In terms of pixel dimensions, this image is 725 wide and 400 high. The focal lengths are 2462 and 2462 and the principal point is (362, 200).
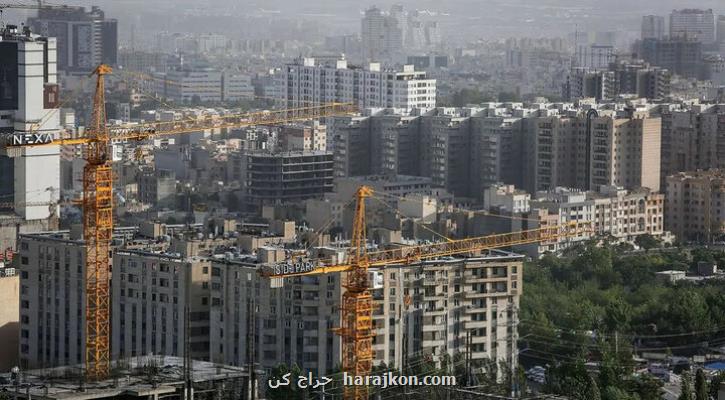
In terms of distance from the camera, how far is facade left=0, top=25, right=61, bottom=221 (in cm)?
2402

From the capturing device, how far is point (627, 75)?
37.2m

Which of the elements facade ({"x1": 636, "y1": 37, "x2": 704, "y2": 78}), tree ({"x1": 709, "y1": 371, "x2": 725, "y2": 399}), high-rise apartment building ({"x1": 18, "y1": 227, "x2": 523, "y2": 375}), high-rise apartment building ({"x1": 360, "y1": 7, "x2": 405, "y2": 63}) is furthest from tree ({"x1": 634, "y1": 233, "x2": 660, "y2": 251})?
high-rise apartment building ({"x1": 360, "y1": 7, "x2": 405, "y2": 63})

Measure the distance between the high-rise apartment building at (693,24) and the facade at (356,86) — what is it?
10.7 m

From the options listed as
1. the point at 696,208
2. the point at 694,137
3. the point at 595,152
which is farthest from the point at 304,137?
the point at 696,208

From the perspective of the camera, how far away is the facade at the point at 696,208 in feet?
85.3

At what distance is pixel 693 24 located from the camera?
48406 millimetres

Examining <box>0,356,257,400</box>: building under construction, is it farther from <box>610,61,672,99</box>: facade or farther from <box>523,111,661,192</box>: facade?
<box>610,61,672,99</box>: facade

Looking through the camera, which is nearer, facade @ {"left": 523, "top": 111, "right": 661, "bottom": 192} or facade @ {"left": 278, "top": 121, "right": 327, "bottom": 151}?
facade @ {"left": 523, "top": 111, "right": 661, "bottom": 192}

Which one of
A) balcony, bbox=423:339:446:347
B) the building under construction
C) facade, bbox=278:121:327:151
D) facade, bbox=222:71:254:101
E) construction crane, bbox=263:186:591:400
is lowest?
balcony, bbox=423:339:446:347

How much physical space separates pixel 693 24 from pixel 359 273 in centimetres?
3484

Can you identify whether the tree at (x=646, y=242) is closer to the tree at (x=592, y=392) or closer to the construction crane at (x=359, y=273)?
the construction crane at (x=359, y=273)

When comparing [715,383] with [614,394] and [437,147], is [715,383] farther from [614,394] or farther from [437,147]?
[437,147]

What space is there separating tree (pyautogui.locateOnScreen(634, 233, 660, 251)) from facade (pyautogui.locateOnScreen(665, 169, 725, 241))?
0.75 metres

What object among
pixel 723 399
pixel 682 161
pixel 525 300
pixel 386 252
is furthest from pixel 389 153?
pixel 723 399
